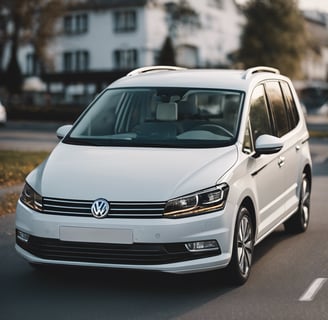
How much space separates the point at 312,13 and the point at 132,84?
Answer: 11289 centimetres

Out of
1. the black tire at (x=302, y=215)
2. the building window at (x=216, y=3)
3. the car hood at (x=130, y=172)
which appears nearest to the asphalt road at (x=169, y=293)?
the car hood at (x=130, y=172)

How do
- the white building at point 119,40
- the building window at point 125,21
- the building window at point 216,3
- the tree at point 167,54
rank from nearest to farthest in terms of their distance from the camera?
the tree at point 167,54
the white building at point 119,40
the building window at point 125,21
the building window at point 216,3

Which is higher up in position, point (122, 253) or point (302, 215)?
point (122, 253)

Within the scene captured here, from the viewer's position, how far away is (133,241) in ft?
21.5

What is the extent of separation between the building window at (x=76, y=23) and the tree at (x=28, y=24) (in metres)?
8.32

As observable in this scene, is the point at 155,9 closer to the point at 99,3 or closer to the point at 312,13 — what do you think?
the point at 99,3

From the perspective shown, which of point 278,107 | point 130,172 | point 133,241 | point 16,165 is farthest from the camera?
Result: point 16,165

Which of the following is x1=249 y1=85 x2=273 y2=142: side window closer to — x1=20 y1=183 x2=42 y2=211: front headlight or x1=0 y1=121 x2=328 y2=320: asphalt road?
x1=0 y1=121 x2=328 y2=320: asphalt road

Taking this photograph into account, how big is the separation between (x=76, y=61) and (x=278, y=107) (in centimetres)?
5845

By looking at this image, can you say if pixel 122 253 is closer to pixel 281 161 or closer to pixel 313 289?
pixel 313 289

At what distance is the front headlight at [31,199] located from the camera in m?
6.89

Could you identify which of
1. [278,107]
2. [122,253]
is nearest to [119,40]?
[278,107]

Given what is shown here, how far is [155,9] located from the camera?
62562 millimetres

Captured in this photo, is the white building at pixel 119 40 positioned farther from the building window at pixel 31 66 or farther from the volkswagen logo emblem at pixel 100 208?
the volkswagen logo emblem at pixel 100 208
